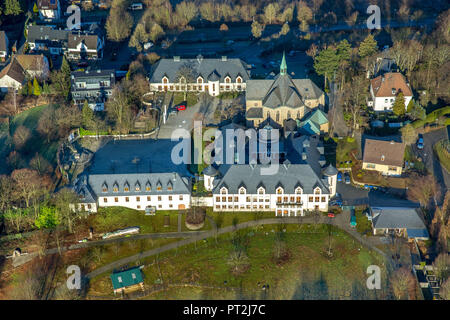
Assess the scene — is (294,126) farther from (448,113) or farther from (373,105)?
(448,113)

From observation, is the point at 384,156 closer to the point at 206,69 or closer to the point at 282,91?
the point at 282,91

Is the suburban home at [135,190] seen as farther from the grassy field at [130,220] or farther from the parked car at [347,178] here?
the parked car at [347,178]

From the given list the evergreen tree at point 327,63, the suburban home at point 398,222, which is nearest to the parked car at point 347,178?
the suburban home at point 398,222

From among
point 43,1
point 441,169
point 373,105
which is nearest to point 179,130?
point 373,105

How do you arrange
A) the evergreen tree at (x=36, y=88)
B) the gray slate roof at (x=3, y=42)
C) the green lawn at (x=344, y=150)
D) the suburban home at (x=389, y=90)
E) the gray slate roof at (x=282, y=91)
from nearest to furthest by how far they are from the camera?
1. the green lawn at (x=344, y=150)
2. the gray slate roof at (x=282, y=91)
3. the suburban home at (x=389, y=90)
4. the evergreen tree at (x=36, y=88)
5. the gray slate roof at (x=3, y=42)

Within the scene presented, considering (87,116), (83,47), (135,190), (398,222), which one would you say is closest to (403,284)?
(398,222)
